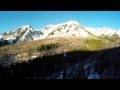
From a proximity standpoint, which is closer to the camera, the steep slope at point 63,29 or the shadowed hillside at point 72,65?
the shadowed hillside at point 72,65

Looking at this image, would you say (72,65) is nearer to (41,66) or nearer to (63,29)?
(41,66)

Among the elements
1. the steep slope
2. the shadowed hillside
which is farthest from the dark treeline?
the steep slope

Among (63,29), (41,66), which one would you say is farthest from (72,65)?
(63,29)

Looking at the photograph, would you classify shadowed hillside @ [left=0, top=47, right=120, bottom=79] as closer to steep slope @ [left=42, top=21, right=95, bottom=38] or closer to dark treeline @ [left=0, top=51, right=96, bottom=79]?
dark treeline @ [left=0, top=51, right=96, bottom=79]

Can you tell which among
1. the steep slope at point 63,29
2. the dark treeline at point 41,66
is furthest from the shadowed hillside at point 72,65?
the steep slope at point 63,29

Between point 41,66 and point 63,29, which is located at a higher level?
point 63,29

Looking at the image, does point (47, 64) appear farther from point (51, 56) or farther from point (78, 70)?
point (78, 70)

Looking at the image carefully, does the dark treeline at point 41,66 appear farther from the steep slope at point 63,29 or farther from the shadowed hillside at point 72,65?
the steep slope at point 63,29
